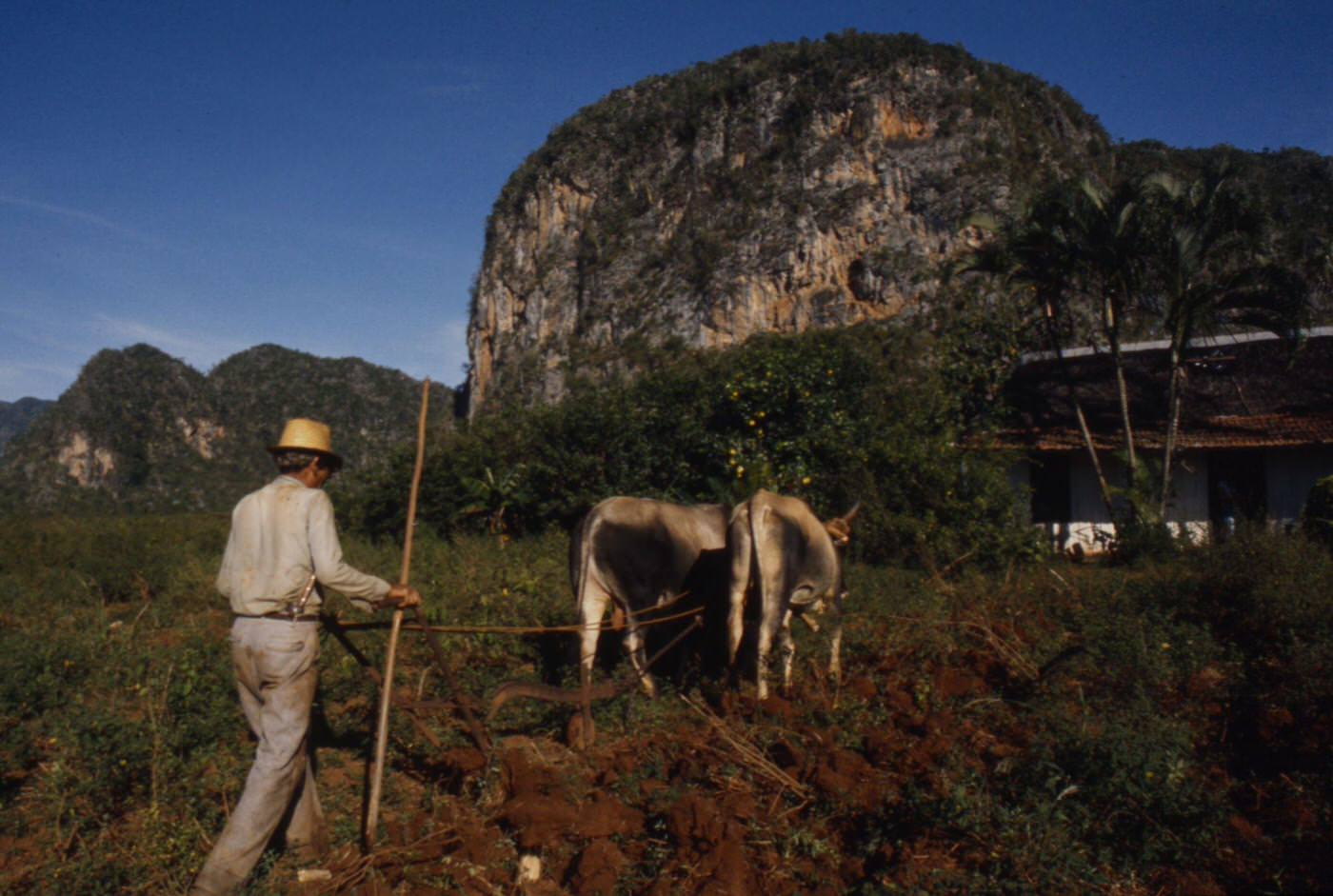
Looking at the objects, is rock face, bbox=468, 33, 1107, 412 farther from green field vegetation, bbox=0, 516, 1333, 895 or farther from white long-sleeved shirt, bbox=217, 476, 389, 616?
white long-sleeved shirt, bbox=217, 476, 389, 616

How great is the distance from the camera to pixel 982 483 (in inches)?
498

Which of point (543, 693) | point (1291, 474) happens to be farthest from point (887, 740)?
point (1291, 474)

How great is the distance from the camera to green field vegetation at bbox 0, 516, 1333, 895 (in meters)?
4.13

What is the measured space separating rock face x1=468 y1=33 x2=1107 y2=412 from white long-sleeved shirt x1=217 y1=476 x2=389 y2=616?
37.0 meters

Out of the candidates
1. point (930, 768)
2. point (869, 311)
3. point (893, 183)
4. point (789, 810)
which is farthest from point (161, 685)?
point (893, 183)

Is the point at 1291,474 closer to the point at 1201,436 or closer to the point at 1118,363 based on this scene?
the point at 1201,436

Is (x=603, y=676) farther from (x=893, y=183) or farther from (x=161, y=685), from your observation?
(x=893, y=183)

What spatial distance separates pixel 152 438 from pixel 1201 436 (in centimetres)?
4395

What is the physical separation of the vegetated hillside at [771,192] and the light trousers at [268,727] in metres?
35.8

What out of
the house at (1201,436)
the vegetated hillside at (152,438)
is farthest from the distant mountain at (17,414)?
the house at (1201,436)

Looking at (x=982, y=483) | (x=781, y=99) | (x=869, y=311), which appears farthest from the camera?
(x=781, y=99)

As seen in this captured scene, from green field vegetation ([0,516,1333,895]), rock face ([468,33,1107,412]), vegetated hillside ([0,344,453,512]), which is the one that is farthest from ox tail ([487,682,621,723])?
rock face ([468,33,1107,412])

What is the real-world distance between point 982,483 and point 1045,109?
45.0 m

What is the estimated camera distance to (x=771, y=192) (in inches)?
1938
